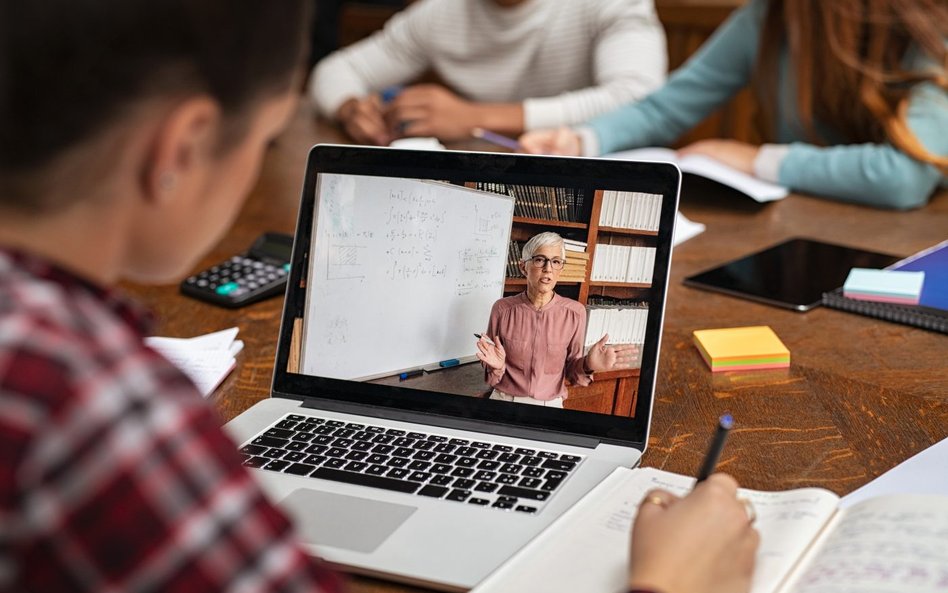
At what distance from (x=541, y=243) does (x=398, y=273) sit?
13 centimetres

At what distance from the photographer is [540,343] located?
2.50 feet

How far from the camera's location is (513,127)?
193cm

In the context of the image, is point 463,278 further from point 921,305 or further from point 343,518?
point 921,305

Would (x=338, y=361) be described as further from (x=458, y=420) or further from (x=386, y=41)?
(x=386, y=41)

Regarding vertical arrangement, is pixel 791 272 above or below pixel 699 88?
below

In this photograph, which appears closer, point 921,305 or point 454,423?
point 454,423

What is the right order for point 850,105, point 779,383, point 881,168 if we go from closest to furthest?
point 779,383
point 881,168
point 850,105

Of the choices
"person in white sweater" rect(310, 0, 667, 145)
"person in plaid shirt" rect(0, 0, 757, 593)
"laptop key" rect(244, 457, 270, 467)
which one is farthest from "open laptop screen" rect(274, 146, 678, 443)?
"person in white sweater" rect(310, 0, 667, 145)

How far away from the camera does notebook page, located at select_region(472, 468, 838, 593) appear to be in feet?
1.85

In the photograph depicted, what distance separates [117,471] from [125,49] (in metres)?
0.16

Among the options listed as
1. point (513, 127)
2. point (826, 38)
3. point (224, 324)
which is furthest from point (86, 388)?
point (513, 127)

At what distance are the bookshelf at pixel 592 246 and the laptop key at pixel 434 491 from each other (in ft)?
0.42

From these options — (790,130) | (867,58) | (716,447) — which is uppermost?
(867,58)

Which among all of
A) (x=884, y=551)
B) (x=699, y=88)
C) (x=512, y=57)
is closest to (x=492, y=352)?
(x=884, y=551)
